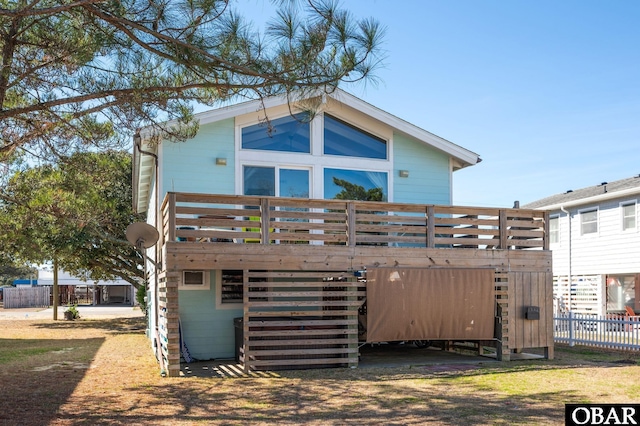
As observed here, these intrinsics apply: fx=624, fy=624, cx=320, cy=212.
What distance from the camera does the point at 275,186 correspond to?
1321cm

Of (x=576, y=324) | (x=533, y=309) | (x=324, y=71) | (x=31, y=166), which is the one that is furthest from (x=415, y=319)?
(x=31, y=166)

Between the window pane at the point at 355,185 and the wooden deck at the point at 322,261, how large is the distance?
2096mm

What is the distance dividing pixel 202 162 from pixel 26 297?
3491 cm

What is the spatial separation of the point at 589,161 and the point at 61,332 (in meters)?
20.5

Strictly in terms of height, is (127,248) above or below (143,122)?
below

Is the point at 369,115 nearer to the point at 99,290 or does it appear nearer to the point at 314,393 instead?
the point at 314,393

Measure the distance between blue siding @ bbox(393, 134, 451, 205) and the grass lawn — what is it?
4407 millimetres

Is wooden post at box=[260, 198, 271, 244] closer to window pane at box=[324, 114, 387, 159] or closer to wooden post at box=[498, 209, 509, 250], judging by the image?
window pane at box=[324, 114, 387, 159]

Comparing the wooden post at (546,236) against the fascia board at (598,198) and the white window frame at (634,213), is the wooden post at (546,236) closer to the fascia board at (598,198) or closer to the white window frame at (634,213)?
the fascia board at (598,198)

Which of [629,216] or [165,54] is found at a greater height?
[165,54]

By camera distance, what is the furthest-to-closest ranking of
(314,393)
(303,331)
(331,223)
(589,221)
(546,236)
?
(589,221)
(546,236)
(331,223)
(303,331)
(314,393)

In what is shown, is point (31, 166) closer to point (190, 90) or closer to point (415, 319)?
point (190, 90)

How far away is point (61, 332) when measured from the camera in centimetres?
2070

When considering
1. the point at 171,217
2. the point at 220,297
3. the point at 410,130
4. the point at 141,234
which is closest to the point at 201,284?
the point at 220,297
